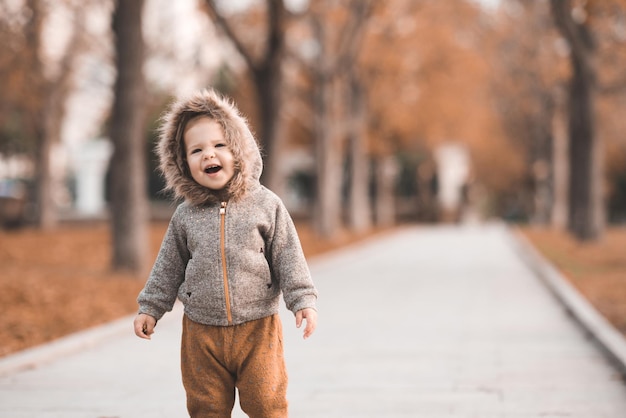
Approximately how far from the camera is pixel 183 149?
13.6 feet

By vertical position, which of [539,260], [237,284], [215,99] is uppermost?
[215,99]

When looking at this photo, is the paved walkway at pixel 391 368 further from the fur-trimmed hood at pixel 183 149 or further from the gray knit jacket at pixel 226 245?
the fur-trimmed hood at pixel 183 149

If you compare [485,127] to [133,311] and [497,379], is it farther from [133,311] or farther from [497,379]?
[497,379]

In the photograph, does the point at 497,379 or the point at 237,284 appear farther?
the point at 497,379

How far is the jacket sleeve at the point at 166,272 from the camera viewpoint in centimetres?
411

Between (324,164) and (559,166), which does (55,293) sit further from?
(559,166)

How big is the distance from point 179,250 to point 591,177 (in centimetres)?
1987

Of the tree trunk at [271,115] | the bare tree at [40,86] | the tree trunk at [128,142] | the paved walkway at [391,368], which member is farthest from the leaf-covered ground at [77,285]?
the bare tree at [40,86]

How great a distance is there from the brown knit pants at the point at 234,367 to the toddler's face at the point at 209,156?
0.59 meters

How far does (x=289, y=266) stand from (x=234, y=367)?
1.53ft

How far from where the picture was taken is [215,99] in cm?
411

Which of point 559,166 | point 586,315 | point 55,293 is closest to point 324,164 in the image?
point 559,166

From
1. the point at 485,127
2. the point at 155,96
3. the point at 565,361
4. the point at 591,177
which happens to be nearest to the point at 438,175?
the point at 485,127

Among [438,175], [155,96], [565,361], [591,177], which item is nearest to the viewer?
[565,361]
